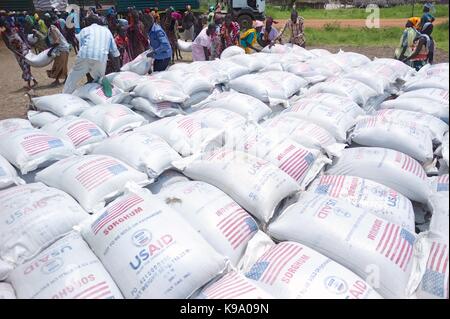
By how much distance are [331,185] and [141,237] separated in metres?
1.25

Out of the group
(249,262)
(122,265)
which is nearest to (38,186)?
(122,265)

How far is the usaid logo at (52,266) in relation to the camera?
1578 millimetres

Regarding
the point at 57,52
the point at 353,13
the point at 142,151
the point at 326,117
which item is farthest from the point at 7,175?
the point at 353,13

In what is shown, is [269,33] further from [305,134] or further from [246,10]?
[246,10]

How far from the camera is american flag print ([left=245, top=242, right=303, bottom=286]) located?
160 cm

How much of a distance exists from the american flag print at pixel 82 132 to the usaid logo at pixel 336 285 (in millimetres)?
2171

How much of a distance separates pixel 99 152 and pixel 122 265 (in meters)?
1.24

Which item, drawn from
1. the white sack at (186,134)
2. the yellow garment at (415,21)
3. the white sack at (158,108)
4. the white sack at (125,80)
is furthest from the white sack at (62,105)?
the yellow garment at (415,21)

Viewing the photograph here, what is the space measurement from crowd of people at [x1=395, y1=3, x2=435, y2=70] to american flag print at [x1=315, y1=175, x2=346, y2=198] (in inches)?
153

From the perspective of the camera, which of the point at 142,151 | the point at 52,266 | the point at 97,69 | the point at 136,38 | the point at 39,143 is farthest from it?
the point at 136,38

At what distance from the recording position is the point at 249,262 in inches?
71.3

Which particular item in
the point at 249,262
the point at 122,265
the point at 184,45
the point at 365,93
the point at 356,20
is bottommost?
the point at 249,262

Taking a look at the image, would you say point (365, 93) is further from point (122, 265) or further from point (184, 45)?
point (184, 45)

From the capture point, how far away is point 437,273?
1559mm
